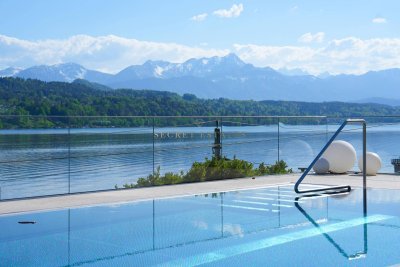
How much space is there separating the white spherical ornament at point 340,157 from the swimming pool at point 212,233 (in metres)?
3.69

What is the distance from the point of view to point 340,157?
41.6 feet

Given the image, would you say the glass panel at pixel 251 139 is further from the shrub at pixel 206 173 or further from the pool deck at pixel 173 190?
the pool deck at pixel 173 190

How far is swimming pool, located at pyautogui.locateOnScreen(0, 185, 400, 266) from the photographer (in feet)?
17.1

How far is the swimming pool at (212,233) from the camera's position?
5.23 metres

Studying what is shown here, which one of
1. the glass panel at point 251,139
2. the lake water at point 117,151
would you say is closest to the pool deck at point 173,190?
the lake water at point 117,151

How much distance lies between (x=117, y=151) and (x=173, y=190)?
67.2 feet

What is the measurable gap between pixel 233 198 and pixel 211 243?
3248mm

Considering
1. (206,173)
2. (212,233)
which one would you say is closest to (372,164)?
(206,173)

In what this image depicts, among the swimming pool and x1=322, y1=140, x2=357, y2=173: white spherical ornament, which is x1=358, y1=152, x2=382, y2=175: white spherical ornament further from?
the swimming pool

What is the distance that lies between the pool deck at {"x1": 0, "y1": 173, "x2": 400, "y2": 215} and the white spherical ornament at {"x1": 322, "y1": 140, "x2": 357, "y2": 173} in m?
0.31

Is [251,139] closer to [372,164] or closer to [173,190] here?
[372,164]

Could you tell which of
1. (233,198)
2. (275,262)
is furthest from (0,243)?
(233,198)

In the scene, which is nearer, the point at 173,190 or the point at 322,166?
the point at 173,190

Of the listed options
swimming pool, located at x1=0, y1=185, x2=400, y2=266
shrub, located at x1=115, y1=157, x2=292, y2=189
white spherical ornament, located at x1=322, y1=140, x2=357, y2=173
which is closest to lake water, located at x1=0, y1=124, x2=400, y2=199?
shrub, located at x1=115, y1=157, x2=292, y2=189
